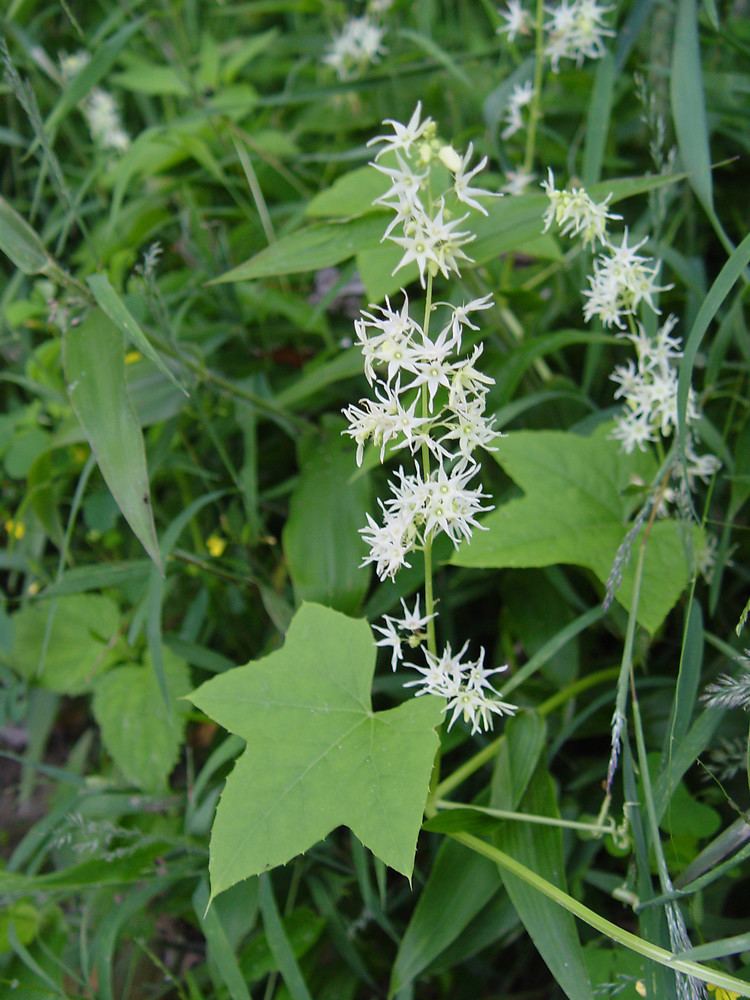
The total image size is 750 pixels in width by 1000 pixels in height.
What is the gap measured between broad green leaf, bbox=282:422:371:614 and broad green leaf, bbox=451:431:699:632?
0.29m

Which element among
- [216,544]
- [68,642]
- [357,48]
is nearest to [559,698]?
[216,544]

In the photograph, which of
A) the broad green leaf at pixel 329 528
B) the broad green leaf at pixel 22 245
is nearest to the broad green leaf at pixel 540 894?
the broad green leaf at pixel 329 528

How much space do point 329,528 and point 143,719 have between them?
417 mm

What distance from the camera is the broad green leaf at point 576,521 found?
1109mm

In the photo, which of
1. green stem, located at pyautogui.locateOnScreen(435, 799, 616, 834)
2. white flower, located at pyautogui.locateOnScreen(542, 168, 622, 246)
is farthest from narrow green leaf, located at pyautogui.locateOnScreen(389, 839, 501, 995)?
white flower, located at pyautogui.locateOnScreen(542, 168, 622, 246)

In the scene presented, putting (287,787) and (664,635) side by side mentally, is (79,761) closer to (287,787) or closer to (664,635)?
(287,787)

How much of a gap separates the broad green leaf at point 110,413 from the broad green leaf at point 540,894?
0.56 meters

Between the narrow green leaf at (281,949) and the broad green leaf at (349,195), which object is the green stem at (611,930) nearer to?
the narrow green leaf at (281,949)

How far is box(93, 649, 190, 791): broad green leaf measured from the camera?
1.39 m

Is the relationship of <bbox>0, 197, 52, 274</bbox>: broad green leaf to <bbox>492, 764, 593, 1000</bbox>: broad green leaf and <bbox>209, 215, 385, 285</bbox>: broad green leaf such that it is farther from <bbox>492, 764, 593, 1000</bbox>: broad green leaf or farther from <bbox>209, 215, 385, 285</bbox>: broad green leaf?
<bbox>492, 764, 593, 1000</bbox>: broad green leaf

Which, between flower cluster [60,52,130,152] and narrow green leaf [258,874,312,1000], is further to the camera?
flower cluster [60,52,130,152]

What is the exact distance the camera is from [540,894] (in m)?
1.04

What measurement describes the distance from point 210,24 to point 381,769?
8.11 feet

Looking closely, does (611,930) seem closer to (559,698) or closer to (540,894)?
(540,894)
